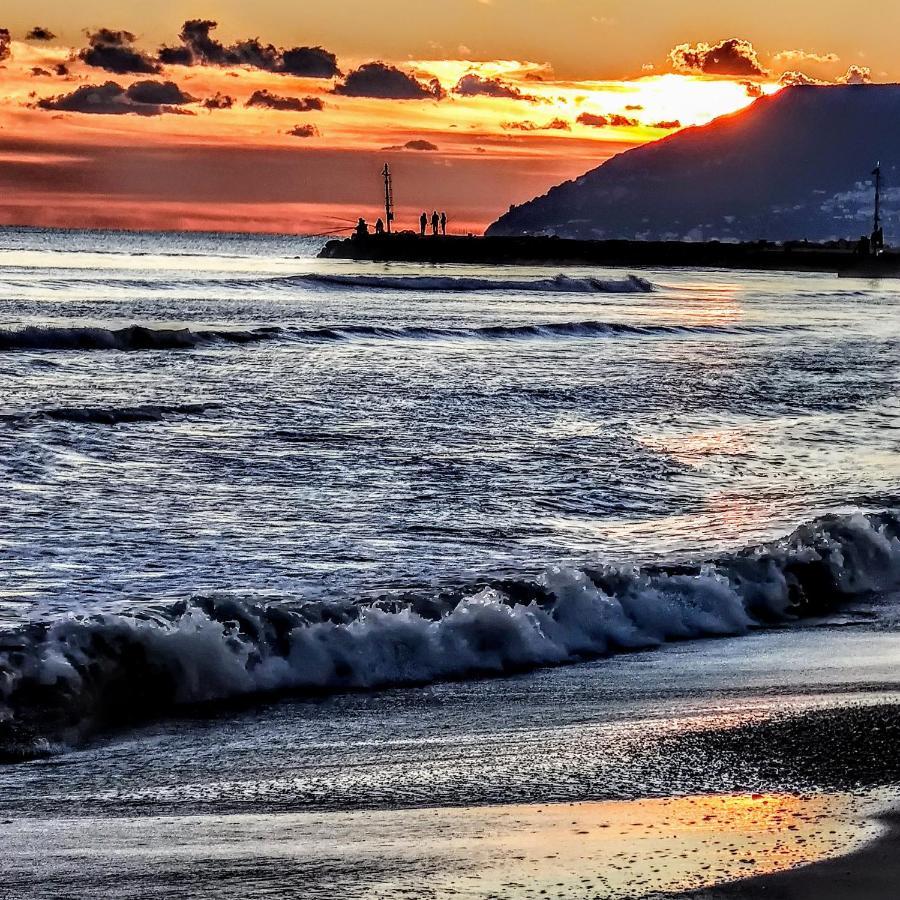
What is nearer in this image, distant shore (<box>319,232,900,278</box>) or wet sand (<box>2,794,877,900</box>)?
wet sand (<box>2,794,877,900</box>)

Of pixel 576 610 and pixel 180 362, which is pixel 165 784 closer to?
pixel 576 610

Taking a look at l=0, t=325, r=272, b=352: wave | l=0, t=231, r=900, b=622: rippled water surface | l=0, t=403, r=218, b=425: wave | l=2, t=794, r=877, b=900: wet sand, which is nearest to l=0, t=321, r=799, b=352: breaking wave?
l=0, t=325, r=272, b=352: wave

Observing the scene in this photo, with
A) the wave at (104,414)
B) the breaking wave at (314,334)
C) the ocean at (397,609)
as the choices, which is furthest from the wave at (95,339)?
the wave at (104,414)

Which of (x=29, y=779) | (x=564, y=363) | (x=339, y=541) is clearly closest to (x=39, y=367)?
(x=564, y=363)

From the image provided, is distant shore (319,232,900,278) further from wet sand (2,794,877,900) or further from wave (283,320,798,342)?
wet sand (2,794,877,900)

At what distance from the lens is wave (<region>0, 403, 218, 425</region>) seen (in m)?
15.7

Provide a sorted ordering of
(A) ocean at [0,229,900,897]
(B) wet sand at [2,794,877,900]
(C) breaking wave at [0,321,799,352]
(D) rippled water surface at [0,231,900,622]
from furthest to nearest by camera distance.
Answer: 1. (C) breaking wave at [0,321,799,352]
2. (D) rippled water surface at [0,231,900,622]
3. (A) ocean at [0,229,900,897]
4. (B) wet sand at [2,794,877,900]

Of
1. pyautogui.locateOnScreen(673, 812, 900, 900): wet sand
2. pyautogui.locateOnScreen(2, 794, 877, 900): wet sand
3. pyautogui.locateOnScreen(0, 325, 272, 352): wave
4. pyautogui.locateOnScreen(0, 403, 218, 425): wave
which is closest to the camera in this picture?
pyautogui.locateOnScreen(673, 812, 900, 900): wet sand

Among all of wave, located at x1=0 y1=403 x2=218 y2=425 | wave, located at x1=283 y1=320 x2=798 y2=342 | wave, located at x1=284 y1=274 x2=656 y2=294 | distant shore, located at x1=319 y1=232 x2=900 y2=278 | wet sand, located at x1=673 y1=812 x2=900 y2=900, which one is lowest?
wet sand, located at x1=673 y1=812 x2=900 y2=900

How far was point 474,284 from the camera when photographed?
216ft

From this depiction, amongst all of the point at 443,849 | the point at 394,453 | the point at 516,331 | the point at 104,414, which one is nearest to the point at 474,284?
the point at 516,331

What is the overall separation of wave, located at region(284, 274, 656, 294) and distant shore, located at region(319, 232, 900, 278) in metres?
42.8

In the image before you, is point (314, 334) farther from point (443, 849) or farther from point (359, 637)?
point (443, 849)

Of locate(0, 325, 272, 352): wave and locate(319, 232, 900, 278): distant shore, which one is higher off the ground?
locate(319, 232, 900, 278): distant shore
